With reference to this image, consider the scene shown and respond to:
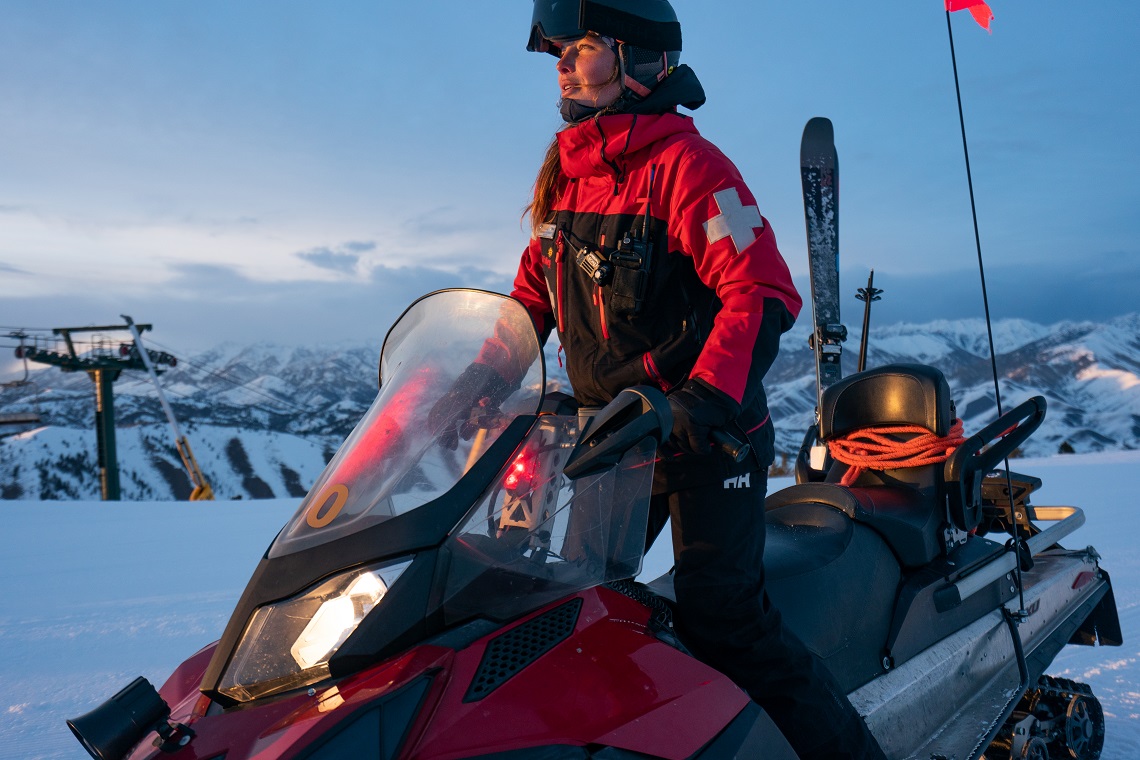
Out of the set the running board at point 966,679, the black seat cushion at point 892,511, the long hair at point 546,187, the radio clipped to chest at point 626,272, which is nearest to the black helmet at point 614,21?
the long hair at point 546,187

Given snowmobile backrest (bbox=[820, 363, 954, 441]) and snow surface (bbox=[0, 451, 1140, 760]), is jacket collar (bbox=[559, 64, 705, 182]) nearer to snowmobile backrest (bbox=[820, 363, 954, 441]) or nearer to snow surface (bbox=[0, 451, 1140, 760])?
snowmobile backrest (bbox=[820, 363, 954, 441])

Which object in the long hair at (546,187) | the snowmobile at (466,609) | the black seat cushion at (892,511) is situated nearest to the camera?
the snowmobile at (466,609)

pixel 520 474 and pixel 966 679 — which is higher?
pixel 520 474

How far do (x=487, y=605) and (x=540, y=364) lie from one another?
0.44 m

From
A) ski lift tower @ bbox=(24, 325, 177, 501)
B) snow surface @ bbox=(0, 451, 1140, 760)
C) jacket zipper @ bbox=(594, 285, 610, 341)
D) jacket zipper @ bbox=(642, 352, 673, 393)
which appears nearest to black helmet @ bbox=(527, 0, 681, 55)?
jacket zipper @ bbox=(594, 285, 610, 341)

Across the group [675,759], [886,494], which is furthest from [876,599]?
[675,759]

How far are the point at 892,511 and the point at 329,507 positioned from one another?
5.47ft

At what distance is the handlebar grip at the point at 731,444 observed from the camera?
4.98 feet

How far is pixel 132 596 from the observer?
429 centimetres

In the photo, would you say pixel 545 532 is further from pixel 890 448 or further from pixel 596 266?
pixel 890 448

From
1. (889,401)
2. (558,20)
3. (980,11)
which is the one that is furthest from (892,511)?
(558,20)

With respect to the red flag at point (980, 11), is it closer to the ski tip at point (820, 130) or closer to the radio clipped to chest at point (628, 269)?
the radio clipped to chest at point (628, 269)

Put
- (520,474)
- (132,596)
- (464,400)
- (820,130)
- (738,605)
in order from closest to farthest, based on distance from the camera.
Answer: (520,474) < (464,400) < (738,605) < (132,596) < (820,130)

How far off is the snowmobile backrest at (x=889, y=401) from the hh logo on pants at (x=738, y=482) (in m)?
1.13
